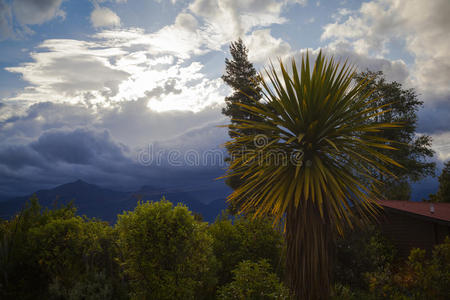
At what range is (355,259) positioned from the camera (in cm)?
970

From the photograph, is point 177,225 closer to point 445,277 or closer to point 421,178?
point 445,277

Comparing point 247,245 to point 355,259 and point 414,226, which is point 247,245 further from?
point 414,226

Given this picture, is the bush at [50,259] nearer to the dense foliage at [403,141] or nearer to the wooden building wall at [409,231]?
the wooden building wall at [409,231]

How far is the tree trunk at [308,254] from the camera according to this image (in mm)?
5422

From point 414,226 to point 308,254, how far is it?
35.3 feet

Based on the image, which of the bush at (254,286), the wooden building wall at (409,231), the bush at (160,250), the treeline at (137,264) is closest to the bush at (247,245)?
the treeline at (137,264)

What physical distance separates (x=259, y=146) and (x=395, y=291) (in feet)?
15.6

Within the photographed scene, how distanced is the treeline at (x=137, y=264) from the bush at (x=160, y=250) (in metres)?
0.02

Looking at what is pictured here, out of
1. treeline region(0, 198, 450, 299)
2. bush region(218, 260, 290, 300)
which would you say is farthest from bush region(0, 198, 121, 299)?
bush region(218, 260, 290, 300)

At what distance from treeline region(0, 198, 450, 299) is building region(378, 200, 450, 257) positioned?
5801mm

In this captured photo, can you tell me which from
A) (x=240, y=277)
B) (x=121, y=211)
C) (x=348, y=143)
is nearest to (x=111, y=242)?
(x=121, y=211)

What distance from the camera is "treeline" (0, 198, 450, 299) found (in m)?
6.07

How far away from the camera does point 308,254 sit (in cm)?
545

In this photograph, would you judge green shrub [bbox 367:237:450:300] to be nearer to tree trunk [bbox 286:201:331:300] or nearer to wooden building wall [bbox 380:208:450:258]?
tree trunk [bbox 286:201:331:300]
